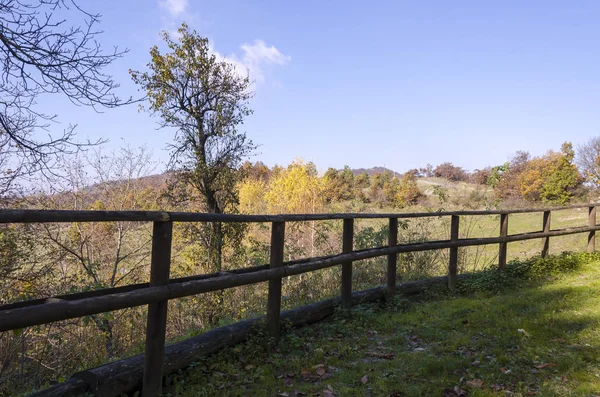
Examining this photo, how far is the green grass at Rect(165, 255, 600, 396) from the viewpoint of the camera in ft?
11.3

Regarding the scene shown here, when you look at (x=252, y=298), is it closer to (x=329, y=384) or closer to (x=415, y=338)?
(x=415, y=338)

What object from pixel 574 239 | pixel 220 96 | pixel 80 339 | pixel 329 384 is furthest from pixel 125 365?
pixel 574 239

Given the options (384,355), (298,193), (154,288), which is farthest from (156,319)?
(298,193)

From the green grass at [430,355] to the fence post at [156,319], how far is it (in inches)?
8.9

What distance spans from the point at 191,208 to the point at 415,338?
10.8 m

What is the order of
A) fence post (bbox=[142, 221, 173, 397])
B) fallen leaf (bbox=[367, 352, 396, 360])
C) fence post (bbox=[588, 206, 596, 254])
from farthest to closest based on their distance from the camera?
1. fence post (bbox=[588, 206, 596, 254])
2. fallen leaf (bbox=[367, 352, 396, 360])
3. fence post (bbox=[142, 221, 173, 397])

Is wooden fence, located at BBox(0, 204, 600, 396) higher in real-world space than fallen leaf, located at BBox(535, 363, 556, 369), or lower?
higher

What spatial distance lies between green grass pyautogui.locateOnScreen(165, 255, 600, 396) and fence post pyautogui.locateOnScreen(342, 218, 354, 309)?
22cm

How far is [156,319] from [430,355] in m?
2.81

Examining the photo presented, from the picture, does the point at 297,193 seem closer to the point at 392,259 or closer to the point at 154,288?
the point at 392,259

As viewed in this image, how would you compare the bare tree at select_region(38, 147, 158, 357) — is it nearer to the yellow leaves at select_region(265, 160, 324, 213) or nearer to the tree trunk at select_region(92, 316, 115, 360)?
the tree trunk at select_region(92, 316, 115, 360)

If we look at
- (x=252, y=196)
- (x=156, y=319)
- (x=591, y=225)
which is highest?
(x=591, y=225)

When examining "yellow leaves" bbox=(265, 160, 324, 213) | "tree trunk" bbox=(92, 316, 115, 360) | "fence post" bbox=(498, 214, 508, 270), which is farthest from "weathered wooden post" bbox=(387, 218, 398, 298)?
"yellow leaves" bbox=(265, 160, 324, 213)

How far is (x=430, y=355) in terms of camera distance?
4.18 metres
